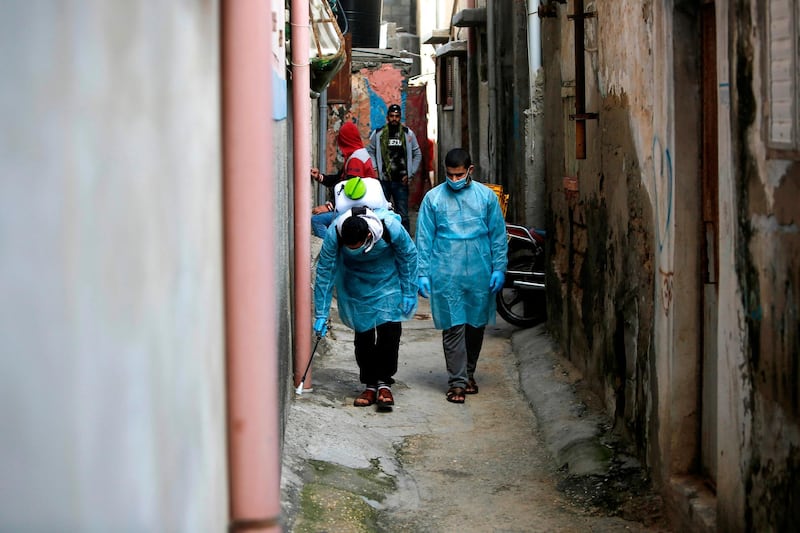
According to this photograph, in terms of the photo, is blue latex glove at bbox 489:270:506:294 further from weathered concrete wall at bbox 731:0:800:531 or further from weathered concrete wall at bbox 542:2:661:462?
weathered concrete wall at bbox 731:0:800:531

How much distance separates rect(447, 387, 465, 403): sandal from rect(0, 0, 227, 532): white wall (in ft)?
18.8

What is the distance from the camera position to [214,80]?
7.38ft

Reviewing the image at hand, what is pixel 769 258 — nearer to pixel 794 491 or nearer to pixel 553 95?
pixel 794 491

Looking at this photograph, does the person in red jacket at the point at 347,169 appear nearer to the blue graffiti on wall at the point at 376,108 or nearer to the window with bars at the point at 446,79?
the window with bars at the point at 446,79

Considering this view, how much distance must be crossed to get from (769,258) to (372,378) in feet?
13.6

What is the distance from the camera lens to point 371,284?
7398 mm

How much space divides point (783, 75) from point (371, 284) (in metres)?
4.10

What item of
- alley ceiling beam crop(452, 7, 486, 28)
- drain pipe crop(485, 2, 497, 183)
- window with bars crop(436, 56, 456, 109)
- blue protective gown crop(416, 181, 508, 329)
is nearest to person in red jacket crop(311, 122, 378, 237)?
blue protective gown crop(416, 181, 508, 329)

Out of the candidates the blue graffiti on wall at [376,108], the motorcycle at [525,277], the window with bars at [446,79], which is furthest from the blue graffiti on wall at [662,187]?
the blue graffiti on wall at [376,108]

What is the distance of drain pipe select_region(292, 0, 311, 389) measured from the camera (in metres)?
7.14

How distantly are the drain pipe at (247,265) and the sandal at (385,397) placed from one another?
17.2 ft

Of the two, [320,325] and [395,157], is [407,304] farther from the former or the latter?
[395,157]

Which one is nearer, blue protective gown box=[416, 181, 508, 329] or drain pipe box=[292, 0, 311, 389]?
drain pipe box=[292, 0, 311, 389]

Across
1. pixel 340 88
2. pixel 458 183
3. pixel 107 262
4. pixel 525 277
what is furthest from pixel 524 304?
pixel 107 262
